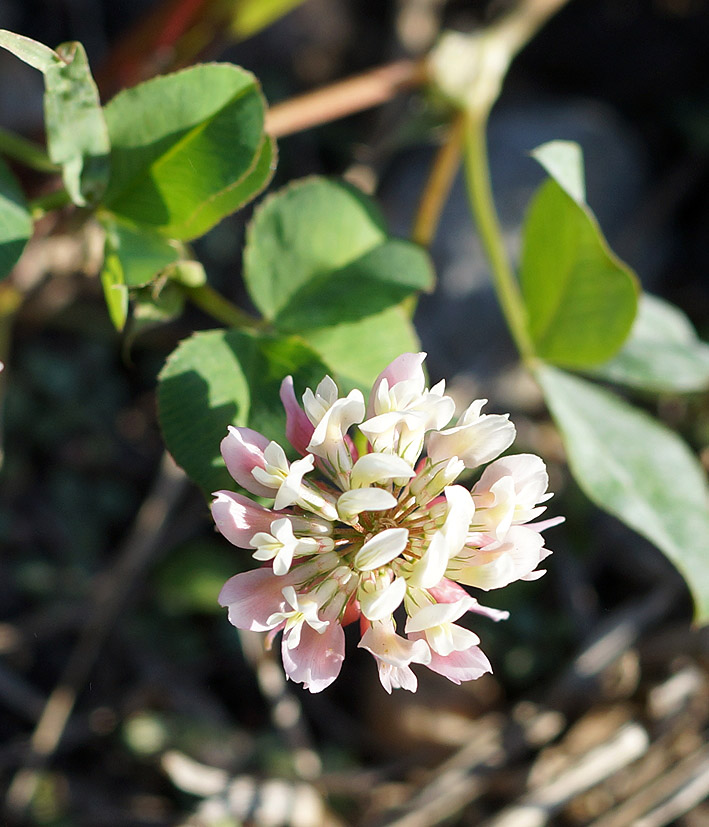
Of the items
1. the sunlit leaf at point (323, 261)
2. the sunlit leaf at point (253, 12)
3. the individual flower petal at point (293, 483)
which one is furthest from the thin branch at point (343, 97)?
the individual flower petal at point (293, 483)

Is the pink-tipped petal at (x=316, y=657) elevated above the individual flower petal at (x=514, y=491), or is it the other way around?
the individual flower petal at (x=514, y=491)

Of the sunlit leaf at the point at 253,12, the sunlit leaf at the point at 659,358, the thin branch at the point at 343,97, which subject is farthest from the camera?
the sunlit leaf at the point at 253,12

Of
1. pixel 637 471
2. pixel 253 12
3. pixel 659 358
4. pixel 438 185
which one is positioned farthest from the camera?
pixel 253 12

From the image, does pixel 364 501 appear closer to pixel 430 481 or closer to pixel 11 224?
pixel 430 481

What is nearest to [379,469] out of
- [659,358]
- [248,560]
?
[659,358]

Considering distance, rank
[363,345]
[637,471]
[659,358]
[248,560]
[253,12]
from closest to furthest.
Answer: [363,345]
[637,471]
[659,358]
[253,12]
[248,560]

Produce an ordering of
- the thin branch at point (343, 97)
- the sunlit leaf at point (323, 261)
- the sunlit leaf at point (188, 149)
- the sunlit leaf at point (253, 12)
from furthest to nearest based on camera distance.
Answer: the sunlit leaf at point (253, 12), the thin branch at point (343, 97), the sunlit leaf at point (323, 261), the sunlit leaf at point (188, 149)

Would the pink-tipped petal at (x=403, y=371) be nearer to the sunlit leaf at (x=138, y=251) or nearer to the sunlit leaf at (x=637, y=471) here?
the sunlit leaf at (x=138, y=251)

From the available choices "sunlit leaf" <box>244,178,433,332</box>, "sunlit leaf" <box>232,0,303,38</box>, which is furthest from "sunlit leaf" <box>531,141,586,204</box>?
"sunlit leaf" <box>232,0,303,38</box>
